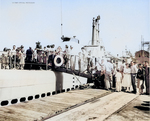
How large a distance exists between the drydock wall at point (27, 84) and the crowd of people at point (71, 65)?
652 mm

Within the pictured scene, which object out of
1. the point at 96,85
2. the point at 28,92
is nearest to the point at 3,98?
the point at 28,92

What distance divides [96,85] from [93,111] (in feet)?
20.1

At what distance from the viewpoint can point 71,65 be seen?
11.4 m

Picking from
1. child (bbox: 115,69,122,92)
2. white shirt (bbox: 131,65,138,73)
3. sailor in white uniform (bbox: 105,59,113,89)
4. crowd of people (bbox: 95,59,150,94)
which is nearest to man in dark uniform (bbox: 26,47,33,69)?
crowd of people (bbox: 95,59,150,94)

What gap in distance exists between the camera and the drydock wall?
279 inches

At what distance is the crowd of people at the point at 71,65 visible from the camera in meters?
8.81

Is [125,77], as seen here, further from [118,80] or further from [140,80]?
[140,80]

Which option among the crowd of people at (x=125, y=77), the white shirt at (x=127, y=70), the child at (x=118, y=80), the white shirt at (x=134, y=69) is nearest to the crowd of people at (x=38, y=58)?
the crowd of people at (x=125, y=77)

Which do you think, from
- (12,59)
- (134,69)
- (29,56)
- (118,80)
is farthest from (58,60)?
(134,69)

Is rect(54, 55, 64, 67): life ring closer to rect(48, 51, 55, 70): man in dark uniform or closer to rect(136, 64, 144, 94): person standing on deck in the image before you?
rect(48, 51, 55, 70): man in dark uniform

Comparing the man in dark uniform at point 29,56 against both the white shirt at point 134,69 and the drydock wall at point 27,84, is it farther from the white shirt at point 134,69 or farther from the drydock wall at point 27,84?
the white shirt at point 134,69

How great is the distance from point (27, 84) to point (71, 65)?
4050mm

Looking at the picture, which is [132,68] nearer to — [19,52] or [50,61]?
[50,61]

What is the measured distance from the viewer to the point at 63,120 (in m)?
4.45
